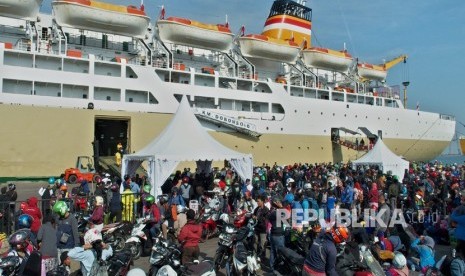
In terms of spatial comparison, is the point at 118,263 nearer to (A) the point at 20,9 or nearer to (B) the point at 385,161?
(B) the point at 385,161

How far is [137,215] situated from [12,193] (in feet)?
Answer: 11.1

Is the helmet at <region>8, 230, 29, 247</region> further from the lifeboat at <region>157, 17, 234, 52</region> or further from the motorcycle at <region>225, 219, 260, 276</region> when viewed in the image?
the lifeboat at <region>157, 17, 234, 52</region>

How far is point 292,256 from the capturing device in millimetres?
7086

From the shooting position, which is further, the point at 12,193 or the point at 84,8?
the point at 84,8

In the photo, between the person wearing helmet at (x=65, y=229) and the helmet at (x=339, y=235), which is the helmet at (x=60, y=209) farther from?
the helmet at (x=339, y=235)

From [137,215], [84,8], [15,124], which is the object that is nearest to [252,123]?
[84,8]

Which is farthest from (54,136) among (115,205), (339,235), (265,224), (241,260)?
(339,235)

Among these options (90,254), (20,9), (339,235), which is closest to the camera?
(339,235)

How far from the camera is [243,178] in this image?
1487 cm

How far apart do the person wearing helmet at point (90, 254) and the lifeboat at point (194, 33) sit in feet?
75.8

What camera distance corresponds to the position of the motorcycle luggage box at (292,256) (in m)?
6.97

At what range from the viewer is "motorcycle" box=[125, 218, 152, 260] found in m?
8.22

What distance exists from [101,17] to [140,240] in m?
19.5

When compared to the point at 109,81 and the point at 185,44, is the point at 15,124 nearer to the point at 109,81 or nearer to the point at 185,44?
the point at 109,81
